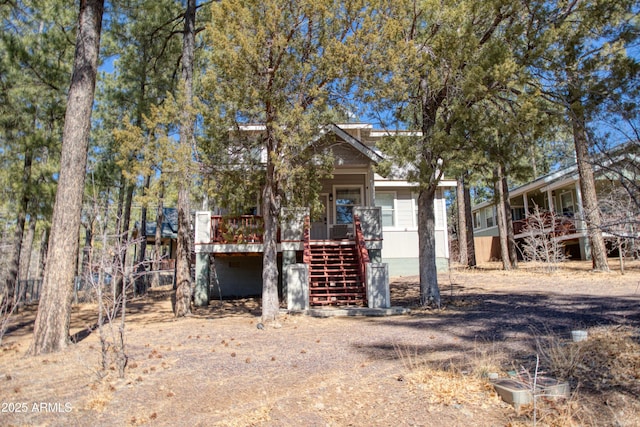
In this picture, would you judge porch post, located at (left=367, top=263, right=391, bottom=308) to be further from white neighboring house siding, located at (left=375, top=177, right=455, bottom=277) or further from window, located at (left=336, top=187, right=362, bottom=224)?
white neighboring house siding, located at (left=375, top=177, right=455, bottom=277)

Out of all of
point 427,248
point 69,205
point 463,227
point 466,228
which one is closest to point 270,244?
point 427,248

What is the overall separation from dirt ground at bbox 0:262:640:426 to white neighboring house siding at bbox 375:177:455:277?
24.8 feet

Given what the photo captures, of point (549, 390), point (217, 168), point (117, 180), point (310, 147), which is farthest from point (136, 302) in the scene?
point (549, 390)

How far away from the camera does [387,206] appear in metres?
18.1

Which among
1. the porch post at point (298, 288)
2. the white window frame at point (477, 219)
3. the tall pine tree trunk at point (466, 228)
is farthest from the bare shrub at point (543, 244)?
the white window frame at point (477, 219)

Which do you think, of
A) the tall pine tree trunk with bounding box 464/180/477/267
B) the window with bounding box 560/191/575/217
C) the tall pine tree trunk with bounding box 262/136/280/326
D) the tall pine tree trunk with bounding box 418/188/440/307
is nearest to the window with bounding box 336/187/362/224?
the tall pine tree trunk with bounding box 418/188/440/307

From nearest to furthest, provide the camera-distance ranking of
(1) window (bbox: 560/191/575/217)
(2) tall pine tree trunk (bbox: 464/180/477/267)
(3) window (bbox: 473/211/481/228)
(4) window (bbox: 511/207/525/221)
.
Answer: (2) tall pine tree trunk (bbox: 464/180/477/267) → (1) window (bbox: 560/191/575/217) → (4) window (bbox: 511/207/525/221) → (3) window (bbox: 473/211/481/228)

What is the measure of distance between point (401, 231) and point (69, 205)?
12831 millimetres

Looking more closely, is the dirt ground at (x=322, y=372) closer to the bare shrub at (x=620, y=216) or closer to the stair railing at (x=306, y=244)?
the bare shrub at (x=620, y=216)

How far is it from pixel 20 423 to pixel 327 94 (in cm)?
765

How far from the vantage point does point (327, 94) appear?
9500 millimetres

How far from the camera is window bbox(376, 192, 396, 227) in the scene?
18078 millimetres

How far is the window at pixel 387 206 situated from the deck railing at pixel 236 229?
6.23 m

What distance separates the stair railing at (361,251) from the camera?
11396 millimetres
